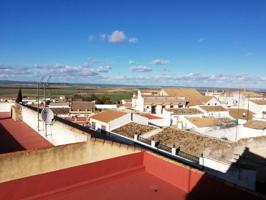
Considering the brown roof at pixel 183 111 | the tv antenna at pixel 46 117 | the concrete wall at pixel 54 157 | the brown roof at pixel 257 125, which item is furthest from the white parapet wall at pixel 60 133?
the brown roof at pixel 183 111

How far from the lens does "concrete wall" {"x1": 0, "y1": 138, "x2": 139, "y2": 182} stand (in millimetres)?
6688

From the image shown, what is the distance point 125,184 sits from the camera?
7055mm

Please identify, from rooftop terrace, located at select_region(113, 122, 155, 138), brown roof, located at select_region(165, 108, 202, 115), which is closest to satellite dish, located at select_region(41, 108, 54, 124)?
rooftop terrace, located at select_region(113, 122, 155, 138)

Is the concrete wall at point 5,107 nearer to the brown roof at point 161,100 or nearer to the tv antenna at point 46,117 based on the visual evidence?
the tv antenna at point 46,117

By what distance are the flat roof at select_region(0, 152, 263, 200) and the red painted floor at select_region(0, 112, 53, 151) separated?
7.29ft

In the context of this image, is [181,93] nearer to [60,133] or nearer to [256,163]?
[256,163]

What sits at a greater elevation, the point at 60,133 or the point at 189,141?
the point at 60,133

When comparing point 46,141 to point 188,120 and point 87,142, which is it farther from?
point 188,120

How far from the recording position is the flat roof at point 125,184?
6.03 metres

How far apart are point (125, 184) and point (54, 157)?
2197 mm

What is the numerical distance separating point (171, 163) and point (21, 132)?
728cm

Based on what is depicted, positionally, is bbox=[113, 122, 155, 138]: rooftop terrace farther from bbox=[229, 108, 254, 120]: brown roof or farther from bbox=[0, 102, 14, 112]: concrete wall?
bbox=[229, 108, 254, 120]: brown roof

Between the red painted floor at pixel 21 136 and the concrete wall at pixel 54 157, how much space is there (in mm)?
1068

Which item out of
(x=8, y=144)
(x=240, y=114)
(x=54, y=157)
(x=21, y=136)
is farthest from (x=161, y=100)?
(x=54, y=157)
